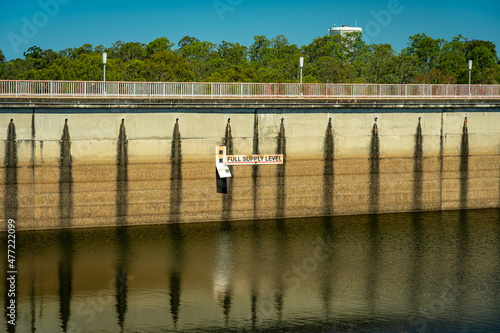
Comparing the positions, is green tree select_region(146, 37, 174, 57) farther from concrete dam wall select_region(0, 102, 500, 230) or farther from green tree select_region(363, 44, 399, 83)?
concrete dam wall select_region(0, 102, 500, 230)

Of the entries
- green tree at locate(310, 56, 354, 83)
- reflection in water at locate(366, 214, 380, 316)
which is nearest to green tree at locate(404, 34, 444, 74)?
green tree at locate(310, 56, 354, 83)

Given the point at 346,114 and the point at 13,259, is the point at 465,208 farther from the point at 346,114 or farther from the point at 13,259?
the point at 13,259

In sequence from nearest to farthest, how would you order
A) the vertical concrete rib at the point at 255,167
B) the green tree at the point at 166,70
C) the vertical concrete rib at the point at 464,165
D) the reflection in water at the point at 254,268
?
the reflection in water at the point at 254,268 → the vertical concrete rib at the point at 255,167 → the vertical concrete rib at the point at 464,165 → the green tree at the point at 166,70

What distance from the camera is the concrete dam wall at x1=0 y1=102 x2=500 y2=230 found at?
52812mm

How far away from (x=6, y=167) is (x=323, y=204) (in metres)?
26.6

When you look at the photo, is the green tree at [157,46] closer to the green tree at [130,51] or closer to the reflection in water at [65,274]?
the green tree at [130,51]

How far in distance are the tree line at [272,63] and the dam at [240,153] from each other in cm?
2713

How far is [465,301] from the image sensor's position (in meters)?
39.7

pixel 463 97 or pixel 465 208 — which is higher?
pixel 463 97

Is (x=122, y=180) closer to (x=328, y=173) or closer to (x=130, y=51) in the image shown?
(x=328, y=173)

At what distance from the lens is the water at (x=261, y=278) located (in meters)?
37.4

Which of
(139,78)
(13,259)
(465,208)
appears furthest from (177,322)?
(139,78)

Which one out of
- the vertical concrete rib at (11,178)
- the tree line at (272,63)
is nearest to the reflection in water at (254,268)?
the vertical concrete rib at (11,178)

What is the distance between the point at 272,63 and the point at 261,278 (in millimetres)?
80713
